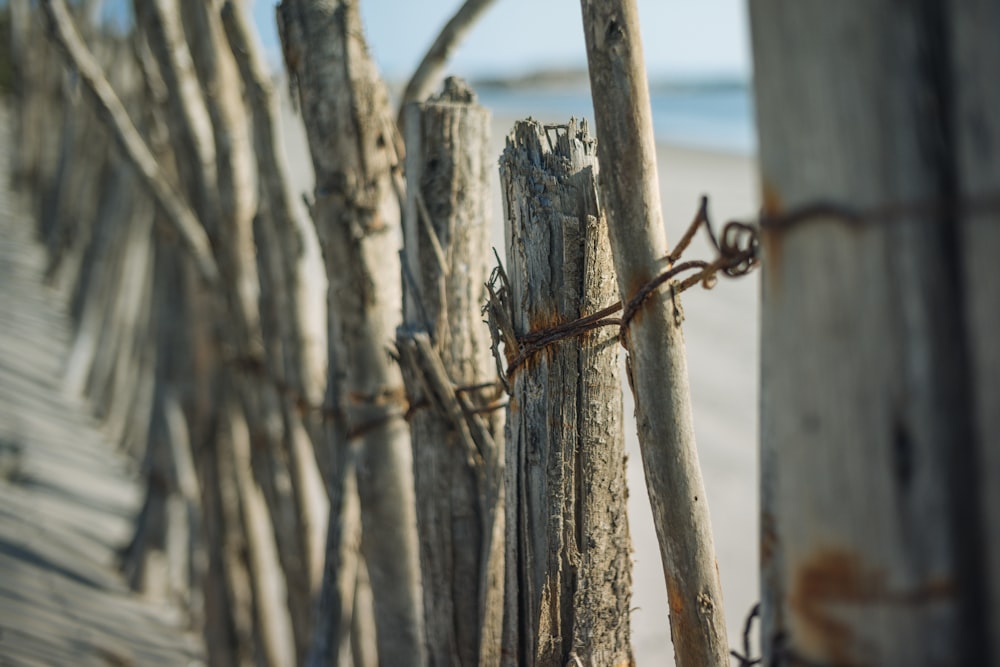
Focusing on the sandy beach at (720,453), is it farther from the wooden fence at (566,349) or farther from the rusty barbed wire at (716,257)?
the rusty barbed wire at (716,257)

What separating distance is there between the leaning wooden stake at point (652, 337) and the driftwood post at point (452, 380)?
493 millimetres

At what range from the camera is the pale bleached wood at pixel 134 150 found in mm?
2828

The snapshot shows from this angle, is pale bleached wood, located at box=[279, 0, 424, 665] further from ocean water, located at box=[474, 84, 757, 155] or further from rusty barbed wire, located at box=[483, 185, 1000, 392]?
ocean water, located at box=[474, 84, 757, 155]

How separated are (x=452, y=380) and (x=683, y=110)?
34.7 m

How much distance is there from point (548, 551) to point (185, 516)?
112 inches

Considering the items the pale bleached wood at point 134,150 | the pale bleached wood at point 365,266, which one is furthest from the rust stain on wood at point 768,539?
the pale bleached wood at point 134,150

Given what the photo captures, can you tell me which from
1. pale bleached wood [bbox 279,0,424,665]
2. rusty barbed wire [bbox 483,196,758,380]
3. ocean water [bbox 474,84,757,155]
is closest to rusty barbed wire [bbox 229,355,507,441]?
pale bleached wood [bbox 279,0,424,665]

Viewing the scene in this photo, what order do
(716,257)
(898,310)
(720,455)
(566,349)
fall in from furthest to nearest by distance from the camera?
(720,455)
(566,349)
(716,257)
(898,310)

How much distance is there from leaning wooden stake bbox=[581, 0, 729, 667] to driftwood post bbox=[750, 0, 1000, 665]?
13.5 inches

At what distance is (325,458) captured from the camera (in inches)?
93.6

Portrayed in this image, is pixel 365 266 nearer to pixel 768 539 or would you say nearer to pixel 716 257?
pixel 716 257

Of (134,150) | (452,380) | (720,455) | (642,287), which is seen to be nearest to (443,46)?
(452,380)

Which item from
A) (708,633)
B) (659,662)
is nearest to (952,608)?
(708,633)

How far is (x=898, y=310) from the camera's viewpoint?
0.68 m
